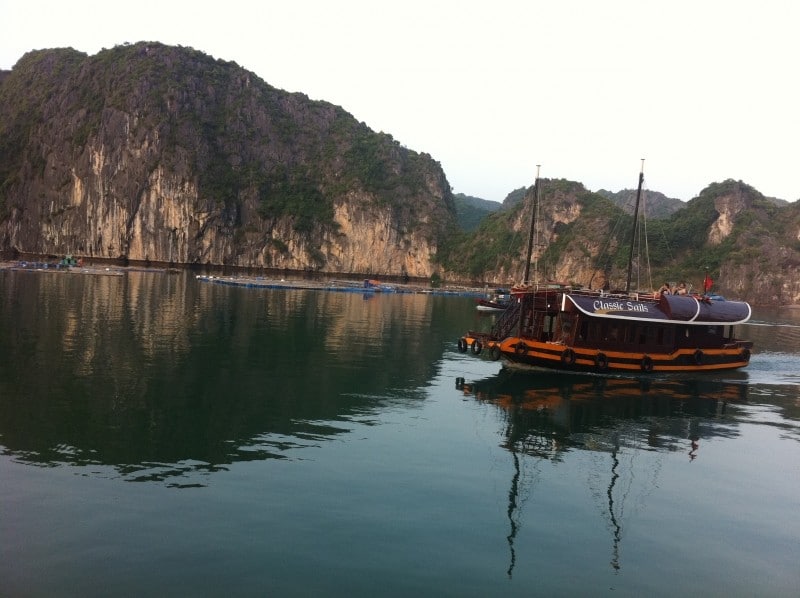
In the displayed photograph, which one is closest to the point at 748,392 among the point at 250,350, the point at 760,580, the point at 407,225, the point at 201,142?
the point at 760,580

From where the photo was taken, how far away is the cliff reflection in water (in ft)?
55.8

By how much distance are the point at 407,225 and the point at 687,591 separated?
596 ft

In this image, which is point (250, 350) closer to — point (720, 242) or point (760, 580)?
point (760, 580)

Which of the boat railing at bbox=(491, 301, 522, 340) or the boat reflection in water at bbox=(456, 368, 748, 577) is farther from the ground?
the boat railing at bbox=(491, 301, 522, 340)

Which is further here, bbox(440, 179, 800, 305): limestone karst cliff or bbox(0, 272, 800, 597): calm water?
bbox(440, 179, 800, 305): limestone karst cliff

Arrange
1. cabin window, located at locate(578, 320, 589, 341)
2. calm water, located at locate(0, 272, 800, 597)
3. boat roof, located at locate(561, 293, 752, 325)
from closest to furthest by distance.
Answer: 1. calm water, located at locate(0, 272, 800, 597)
2. boat roof, located at locate(561, 293, 752, 325)
3. cabin window, located at locate(578, 320, 589, 341)

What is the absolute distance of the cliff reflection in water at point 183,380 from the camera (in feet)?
55.8

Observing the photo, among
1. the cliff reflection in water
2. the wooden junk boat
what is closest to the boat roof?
the wooden junk boat

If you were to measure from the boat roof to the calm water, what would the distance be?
11.5 feet

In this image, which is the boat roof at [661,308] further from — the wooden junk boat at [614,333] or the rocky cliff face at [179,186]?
the rocky cliff face at [179,186]

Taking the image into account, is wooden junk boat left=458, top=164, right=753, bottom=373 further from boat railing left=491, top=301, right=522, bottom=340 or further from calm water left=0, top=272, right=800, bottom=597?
calm water left=0, top=272, right=800, bottom=597

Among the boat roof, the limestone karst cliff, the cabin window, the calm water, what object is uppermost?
the limestone karst cliff

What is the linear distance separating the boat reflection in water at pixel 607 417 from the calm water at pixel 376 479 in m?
0.11

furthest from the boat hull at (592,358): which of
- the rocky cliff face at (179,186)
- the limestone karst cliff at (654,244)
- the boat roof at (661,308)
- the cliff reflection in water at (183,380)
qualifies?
the rocky cliff face at (179,186)
